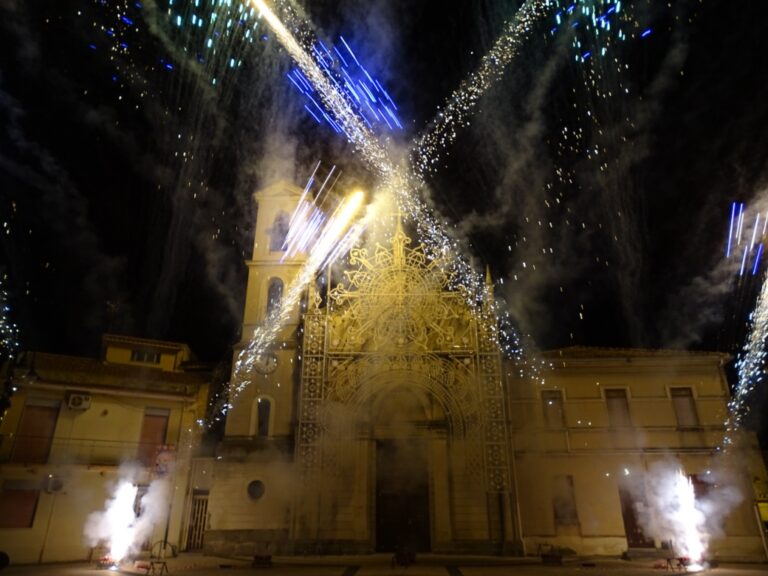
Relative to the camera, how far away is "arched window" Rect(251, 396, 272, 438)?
1892cm

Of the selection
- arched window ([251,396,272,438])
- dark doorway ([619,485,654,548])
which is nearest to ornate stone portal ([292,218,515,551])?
arched window ([251,396,272,438])

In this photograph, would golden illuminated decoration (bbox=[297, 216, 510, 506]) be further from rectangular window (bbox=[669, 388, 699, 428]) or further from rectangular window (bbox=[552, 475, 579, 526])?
rectangular window (bbox=[669, 388, 699, 428])

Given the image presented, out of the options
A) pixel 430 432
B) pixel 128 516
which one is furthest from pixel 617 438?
pixel 128 516

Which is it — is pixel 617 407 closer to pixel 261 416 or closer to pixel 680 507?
pixel 680 507

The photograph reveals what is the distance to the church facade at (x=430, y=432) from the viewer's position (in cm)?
1717

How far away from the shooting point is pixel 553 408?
19.8 m

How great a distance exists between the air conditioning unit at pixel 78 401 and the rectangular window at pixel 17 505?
2788mm

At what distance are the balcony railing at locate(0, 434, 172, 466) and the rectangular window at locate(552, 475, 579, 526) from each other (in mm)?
13984

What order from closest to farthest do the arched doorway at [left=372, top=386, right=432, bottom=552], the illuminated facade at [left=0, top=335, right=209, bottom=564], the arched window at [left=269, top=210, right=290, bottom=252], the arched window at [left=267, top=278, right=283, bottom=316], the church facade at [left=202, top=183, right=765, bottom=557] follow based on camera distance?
1. the illuminated facade at [left=0, top=335, right=209, bottom=564]
2. the church facade at [left=202, top=183, right=765, bottom=557]
3. the arched doorway at [left=372, top=386, right=432, bottom=552]
4. the arched window at [left=267, top=278, right=283, bottom=316]
5. the arched window at [left=269, top=210, right=290, bottom=252]

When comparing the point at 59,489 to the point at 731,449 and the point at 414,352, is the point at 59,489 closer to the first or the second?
the point at 414,352

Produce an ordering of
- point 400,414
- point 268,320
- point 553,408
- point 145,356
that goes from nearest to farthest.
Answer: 1. point 400,414
2. point 553,408
3. point 268,320
4. point 145,356

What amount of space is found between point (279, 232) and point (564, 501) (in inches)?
575

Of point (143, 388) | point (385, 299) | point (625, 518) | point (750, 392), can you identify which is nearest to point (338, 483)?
point (385, 299)

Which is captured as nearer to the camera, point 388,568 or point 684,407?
point 388,568
